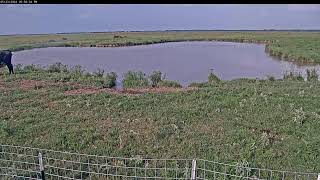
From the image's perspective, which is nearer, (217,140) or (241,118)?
(217,140)

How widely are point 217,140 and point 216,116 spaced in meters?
2.04

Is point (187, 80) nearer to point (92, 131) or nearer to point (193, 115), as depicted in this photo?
point (193, 115)

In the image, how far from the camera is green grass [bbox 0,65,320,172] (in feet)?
24.8

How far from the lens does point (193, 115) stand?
10172 millimetres

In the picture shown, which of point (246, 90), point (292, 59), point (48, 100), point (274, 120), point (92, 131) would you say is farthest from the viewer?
point (292, 59)

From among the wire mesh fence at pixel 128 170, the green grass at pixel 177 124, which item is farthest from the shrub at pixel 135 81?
the wire mesh fence at pixel 128 170

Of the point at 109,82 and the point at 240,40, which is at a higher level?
the point at 240,40

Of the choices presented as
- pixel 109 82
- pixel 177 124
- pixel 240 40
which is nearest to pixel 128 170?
pixel 177 124

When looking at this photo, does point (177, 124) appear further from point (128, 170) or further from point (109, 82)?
point (109, 82)

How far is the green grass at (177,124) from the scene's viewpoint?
7574 mm

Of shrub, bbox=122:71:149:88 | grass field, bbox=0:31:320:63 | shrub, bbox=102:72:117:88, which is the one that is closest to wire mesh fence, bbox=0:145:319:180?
shrub, bbox=102:72:117:88

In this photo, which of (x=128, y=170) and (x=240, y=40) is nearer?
(x=128, y=170)

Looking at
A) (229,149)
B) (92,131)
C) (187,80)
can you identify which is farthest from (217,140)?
(187,80)

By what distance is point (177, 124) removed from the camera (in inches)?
368
